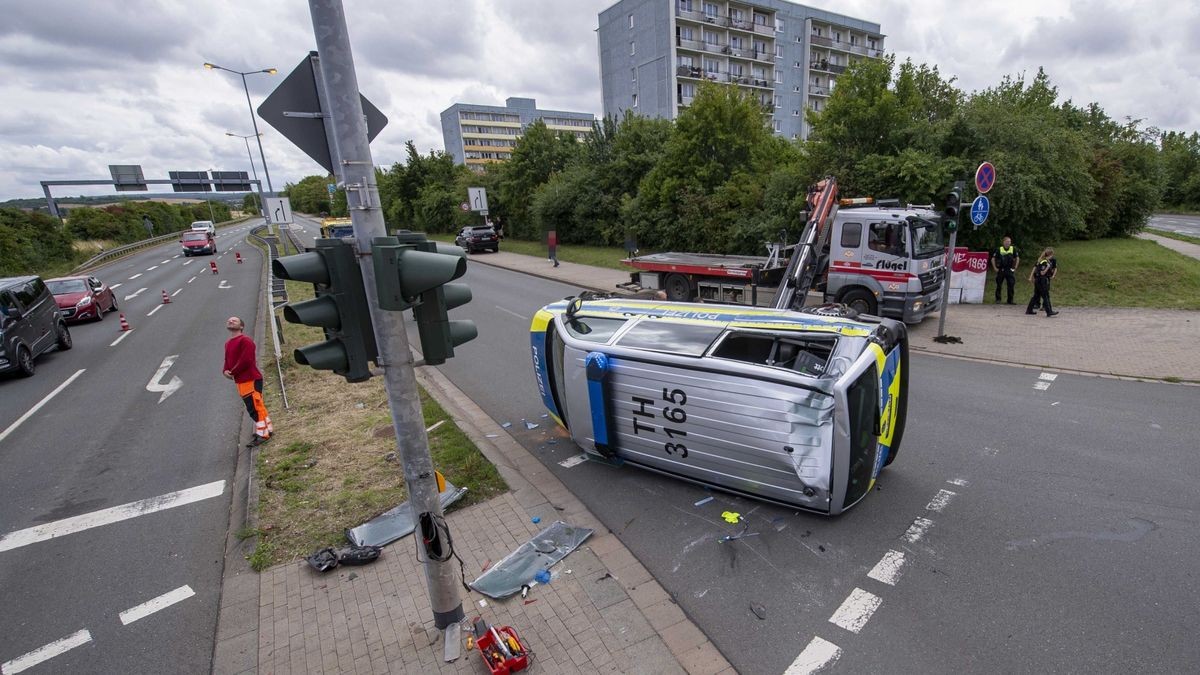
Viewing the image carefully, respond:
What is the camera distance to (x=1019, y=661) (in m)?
3.32

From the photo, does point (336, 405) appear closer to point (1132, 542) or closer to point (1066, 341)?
point (1132, 542)

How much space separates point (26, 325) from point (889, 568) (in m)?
16.2

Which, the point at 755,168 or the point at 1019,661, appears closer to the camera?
the point at 1019,661

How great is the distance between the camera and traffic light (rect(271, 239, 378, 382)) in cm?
288

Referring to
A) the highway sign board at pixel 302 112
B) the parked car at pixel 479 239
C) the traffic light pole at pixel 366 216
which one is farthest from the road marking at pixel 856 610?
the parked car at pixel 479 239

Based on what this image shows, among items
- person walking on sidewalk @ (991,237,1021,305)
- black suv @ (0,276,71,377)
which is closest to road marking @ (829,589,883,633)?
person walking on sidewalk @ (991,237,1021,305)

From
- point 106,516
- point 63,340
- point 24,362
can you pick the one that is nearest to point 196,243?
point 63,340

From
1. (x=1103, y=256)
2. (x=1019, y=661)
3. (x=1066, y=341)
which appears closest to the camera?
(x=1019, y=661)

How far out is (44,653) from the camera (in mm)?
3787

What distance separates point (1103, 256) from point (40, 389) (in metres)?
26.2

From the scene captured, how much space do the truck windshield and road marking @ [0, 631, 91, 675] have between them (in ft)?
41.7

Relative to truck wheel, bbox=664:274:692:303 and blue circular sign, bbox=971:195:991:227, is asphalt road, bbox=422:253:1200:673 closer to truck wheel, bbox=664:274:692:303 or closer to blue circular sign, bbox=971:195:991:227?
blue circular sign, bbox=971:195:991:227

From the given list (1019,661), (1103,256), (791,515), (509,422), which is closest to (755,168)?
(1103,256)

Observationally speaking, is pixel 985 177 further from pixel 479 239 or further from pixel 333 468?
pixel 479 239
